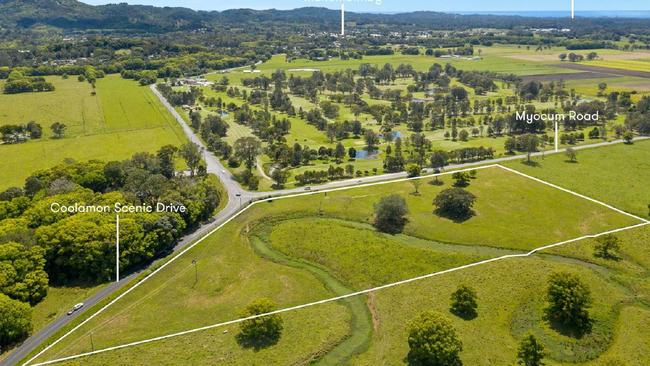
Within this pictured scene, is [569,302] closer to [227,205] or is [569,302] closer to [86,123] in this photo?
[227,205]

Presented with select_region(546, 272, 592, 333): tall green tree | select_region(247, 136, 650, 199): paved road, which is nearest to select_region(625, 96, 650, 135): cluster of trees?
select_region(247, 136, 650, 199): paved road

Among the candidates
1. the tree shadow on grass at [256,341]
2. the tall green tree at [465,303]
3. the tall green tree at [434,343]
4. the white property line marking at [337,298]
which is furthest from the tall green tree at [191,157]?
the tall green tree at [434,343]

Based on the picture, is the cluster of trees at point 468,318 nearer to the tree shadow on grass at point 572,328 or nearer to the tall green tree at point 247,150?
the tree shadow on grass at point 572,328

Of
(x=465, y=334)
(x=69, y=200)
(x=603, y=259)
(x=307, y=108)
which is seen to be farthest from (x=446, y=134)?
(x=69, y=200)

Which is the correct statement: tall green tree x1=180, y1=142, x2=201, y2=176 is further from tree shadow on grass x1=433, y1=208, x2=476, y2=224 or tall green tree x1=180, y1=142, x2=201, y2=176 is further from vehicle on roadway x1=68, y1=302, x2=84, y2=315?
tree shadow on grass x1=433, y1=208, x2=476, y2=224

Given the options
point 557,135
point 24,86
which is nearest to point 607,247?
point 557,135

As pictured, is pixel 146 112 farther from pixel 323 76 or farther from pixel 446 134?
pixel 446 134
